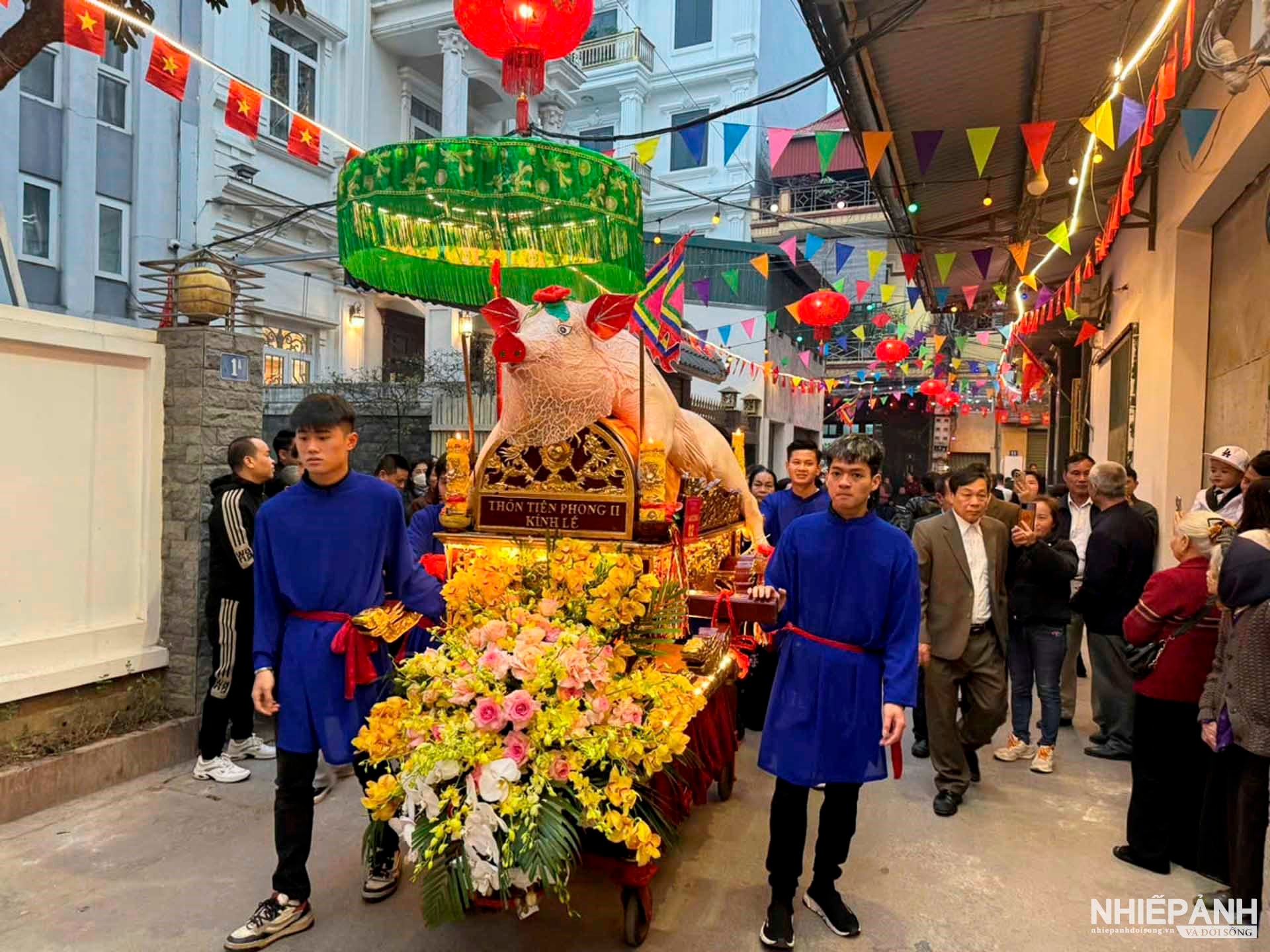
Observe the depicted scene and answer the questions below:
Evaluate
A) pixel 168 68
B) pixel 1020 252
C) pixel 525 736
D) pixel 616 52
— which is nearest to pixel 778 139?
pixel 1020 252

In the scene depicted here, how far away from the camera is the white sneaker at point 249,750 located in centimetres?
431

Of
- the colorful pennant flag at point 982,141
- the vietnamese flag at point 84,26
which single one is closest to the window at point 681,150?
the colorful pennant flag at point 982,141

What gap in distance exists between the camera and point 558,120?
14000 millimetres

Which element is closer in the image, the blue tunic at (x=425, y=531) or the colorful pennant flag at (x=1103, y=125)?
the blue tunic at (x=425, y=531)

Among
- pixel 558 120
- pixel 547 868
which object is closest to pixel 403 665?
pixel 547 868

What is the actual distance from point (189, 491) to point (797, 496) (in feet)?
11.5

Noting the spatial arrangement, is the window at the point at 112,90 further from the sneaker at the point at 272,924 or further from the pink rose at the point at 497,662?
the pink rose at the point at 497,662

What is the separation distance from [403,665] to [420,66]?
44.1ft

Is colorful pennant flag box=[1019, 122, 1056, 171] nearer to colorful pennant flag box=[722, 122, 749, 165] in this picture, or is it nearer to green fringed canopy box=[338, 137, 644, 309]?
colorful pennant flag box=[722, 122, 749, 165]

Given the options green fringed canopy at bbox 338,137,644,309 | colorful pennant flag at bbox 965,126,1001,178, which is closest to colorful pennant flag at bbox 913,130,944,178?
colorful pennant flag at bbox 965,126,1001,178

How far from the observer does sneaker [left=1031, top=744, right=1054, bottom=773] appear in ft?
14.3

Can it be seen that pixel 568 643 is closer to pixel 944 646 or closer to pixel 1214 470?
pixel 944 646

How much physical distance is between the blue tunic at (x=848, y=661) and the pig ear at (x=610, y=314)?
113 centimetres

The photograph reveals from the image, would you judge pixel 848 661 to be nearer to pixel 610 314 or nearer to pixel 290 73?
pixel 610 314
